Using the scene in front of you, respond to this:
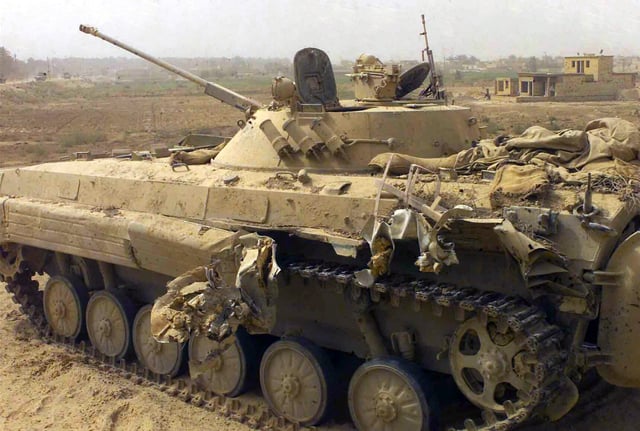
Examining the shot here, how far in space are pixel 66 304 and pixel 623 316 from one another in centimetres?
781

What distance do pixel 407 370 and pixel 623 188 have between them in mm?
2512

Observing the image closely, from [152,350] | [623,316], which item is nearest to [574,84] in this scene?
[152,350]

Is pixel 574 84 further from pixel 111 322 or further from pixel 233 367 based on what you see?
pixel 233 367

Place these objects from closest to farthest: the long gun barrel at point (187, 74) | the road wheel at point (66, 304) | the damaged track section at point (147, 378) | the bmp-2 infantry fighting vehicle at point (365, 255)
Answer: the bmp-2 infantry fighting vehicle at point (365, 255) → the damaged track section at point (147, 378) → the road wheel at point (66, 304) → the long gun barrel at point (187, 74)

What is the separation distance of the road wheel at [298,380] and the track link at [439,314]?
0.16 meters

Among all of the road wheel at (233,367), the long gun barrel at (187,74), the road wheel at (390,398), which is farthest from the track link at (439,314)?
the long gun barrel at (187,74)

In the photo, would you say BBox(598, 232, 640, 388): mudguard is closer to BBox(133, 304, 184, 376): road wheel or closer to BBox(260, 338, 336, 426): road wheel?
BBox(260, 338, 336, 426): road wheel

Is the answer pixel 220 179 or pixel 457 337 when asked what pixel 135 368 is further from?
pixel 457 337

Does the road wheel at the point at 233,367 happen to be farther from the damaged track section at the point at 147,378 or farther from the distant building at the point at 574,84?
the distant building at the point at 574,84

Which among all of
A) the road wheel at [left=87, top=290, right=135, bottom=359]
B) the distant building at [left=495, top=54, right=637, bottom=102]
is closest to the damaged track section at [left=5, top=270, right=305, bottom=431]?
the road wheel at [left=87, top=290, right=135, bottom=359]

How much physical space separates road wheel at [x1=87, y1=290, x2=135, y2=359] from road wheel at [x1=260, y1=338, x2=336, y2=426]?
8.39 feet

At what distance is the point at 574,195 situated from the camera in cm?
671

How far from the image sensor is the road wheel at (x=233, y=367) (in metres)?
9.12

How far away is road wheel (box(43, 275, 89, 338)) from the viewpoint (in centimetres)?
1129
